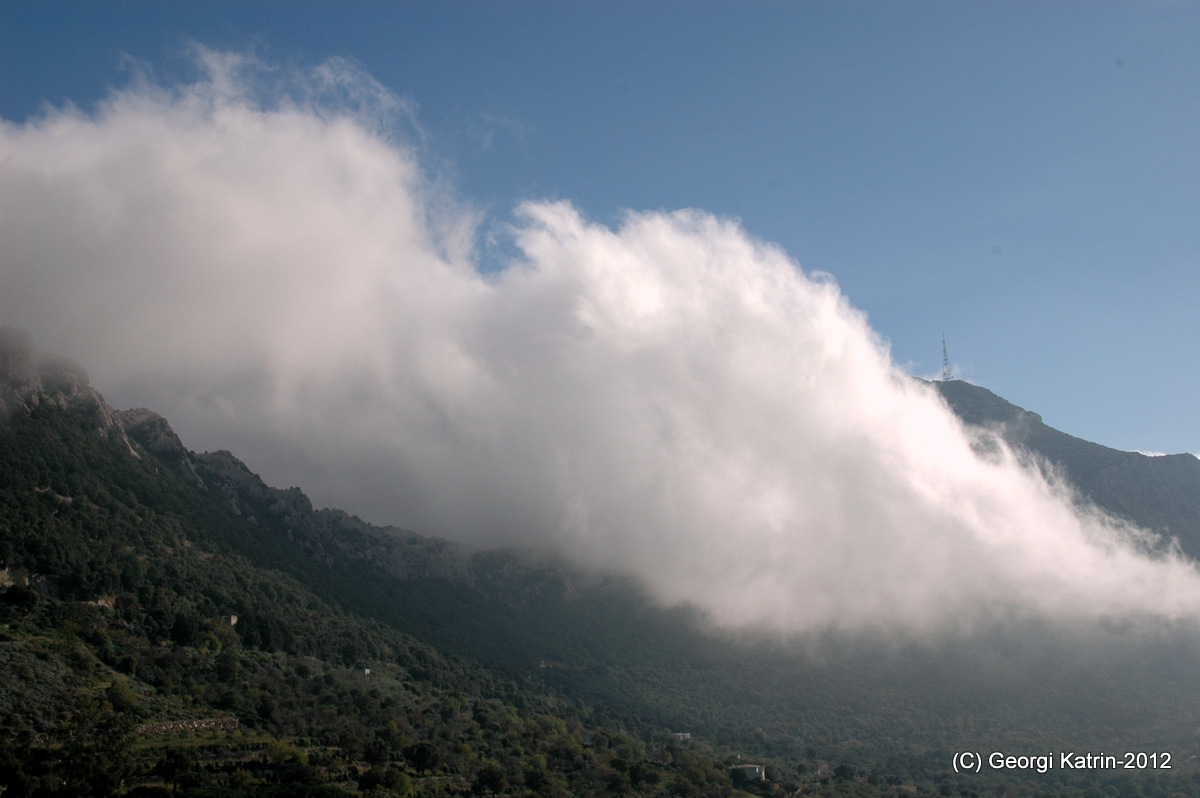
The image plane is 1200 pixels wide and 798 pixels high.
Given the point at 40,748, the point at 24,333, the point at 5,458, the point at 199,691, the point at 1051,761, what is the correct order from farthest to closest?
1. the point at 1051,761
2. the point at 24,333
3. the point at 5,458
4. the point at 199,691
5. the point at 40,748

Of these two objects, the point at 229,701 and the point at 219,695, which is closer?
the point at 229,701

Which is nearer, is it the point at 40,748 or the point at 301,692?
the point at 40,748

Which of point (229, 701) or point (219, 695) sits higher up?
point (219, 695)

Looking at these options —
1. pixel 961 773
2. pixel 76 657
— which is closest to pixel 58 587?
pixel 76 657

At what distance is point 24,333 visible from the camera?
174 metres

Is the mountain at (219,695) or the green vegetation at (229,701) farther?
the mountain at (219,695)

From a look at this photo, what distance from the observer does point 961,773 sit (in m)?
188

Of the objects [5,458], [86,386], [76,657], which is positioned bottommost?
[76,657]

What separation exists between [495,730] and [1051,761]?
4896 inches

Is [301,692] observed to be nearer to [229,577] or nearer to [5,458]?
[229,577]

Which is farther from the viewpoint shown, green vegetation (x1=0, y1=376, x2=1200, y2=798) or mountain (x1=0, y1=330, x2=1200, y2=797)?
mountain (x1=0, y1=330, x2=1200, y2=797)

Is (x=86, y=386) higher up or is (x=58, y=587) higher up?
(x=86, y=386)

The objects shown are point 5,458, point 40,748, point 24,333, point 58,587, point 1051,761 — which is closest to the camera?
point 40,748

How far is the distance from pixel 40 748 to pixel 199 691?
34979 mm
